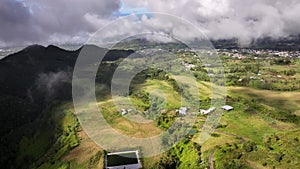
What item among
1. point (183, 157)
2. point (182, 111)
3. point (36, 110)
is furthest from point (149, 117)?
point (36, 110)

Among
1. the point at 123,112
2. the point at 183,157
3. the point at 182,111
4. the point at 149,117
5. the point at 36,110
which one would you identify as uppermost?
the point at 123,112

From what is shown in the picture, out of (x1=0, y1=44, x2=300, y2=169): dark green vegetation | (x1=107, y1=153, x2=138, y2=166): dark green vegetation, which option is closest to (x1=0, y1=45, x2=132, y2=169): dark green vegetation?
(x1=0, y1=44, x2=300, y2=169): dark green vegetation

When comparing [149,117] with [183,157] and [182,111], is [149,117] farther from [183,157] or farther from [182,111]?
[183,157]

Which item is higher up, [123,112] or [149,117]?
[123,112]

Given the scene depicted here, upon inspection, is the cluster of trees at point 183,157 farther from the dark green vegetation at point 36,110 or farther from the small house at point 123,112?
the small house at point 123,112

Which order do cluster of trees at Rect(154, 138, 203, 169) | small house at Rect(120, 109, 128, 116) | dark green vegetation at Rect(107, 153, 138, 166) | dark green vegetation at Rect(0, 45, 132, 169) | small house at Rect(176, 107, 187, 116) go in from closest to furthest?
cluster of trees at Rect(154, 138, 203, 169) → dark green vegetation at Rect(107, 153, 138, 166) → dark green vegetation at Rect(0, 45, 132, 169) → small house at Rect(176, 107, 187, 116) → small house at Rect(120, 109, 128, 116)

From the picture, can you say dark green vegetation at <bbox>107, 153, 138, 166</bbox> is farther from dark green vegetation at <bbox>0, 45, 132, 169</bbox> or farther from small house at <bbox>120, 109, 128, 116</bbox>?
small house at <bbox>120, 109, 128, 116</bbox>

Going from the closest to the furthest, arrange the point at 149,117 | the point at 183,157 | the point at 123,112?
the point at 183,157
the point at 149,117
the point at 123,112

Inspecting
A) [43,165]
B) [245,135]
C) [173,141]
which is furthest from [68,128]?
[245,135]

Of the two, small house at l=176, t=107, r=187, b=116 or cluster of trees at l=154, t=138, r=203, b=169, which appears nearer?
cluster of trees at l=154, t=138, r=203, b=169

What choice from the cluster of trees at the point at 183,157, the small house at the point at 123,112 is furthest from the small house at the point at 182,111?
the cluster of trees at the point at 183,157

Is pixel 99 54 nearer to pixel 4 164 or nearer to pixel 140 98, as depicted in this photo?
pixel 140 98
